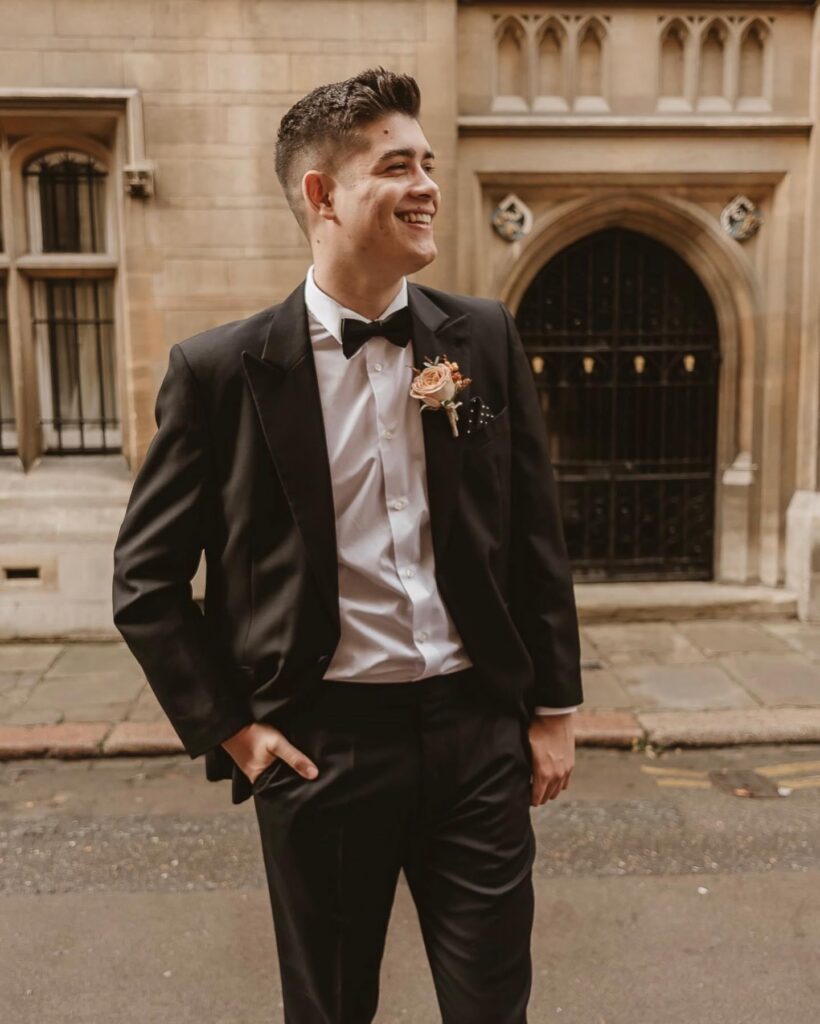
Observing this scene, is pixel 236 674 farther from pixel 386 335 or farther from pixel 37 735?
pixel 37 735

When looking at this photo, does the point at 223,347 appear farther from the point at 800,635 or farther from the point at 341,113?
the point at 800,635

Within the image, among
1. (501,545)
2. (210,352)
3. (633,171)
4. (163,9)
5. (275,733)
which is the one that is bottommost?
(275,733)

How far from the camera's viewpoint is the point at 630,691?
5.79 meters

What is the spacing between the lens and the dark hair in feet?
5.74

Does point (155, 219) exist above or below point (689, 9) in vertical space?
below

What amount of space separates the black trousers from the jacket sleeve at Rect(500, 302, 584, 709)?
0.14m

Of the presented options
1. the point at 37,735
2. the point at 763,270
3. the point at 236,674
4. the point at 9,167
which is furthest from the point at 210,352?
the point at 763,270

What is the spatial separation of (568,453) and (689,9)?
308 centimetres

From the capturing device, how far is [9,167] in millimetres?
6805

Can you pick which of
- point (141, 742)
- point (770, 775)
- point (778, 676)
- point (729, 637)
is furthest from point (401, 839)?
point (729, 637)

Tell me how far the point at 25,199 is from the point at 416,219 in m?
6.07

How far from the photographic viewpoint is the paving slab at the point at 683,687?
555 cm

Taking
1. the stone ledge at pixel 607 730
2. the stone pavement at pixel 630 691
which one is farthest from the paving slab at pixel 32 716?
the stone ledge at pixel 607 730

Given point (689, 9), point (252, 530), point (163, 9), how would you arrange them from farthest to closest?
point (689, 9), point (163, 9), point (252, 530)
